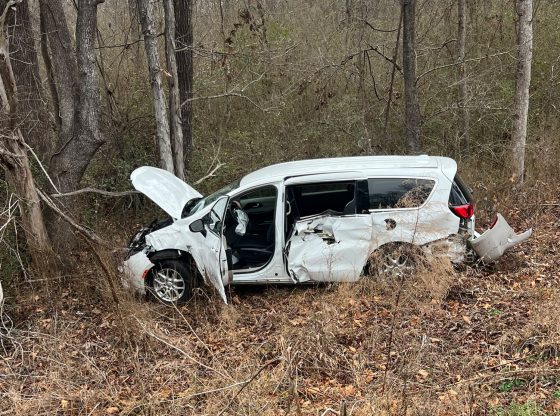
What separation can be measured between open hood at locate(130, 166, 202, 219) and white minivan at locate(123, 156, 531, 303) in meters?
0.03

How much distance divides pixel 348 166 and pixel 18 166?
455cm

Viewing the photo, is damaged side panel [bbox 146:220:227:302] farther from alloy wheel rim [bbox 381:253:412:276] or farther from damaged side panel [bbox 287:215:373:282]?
alloy wheel rim [bbox 381:253:412:276]

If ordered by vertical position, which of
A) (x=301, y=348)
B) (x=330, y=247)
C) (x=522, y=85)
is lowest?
(x=301, y=348)

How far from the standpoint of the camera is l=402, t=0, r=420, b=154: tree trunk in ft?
33.8

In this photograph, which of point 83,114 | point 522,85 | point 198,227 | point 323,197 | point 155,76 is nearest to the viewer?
point 198,227

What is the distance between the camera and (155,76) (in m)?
8.77

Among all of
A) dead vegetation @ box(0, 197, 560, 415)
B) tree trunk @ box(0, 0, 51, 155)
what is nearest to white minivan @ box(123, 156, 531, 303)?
dead vegetation @ box(0, 197, 560, 415)

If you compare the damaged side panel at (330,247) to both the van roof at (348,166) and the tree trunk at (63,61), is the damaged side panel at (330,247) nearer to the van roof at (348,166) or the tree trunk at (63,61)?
the van roof at (348,166)

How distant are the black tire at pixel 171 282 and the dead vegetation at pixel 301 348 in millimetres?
201

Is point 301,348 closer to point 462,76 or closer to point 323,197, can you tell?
point 323,197

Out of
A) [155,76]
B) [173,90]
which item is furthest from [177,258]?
[173,90]

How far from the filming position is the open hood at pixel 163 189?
7184mm

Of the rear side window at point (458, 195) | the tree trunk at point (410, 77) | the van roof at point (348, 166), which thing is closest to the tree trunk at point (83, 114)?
the van roof at point (348, 166)

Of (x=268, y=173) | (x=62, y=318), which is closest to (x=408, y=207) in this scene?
(x=268, y=173)
